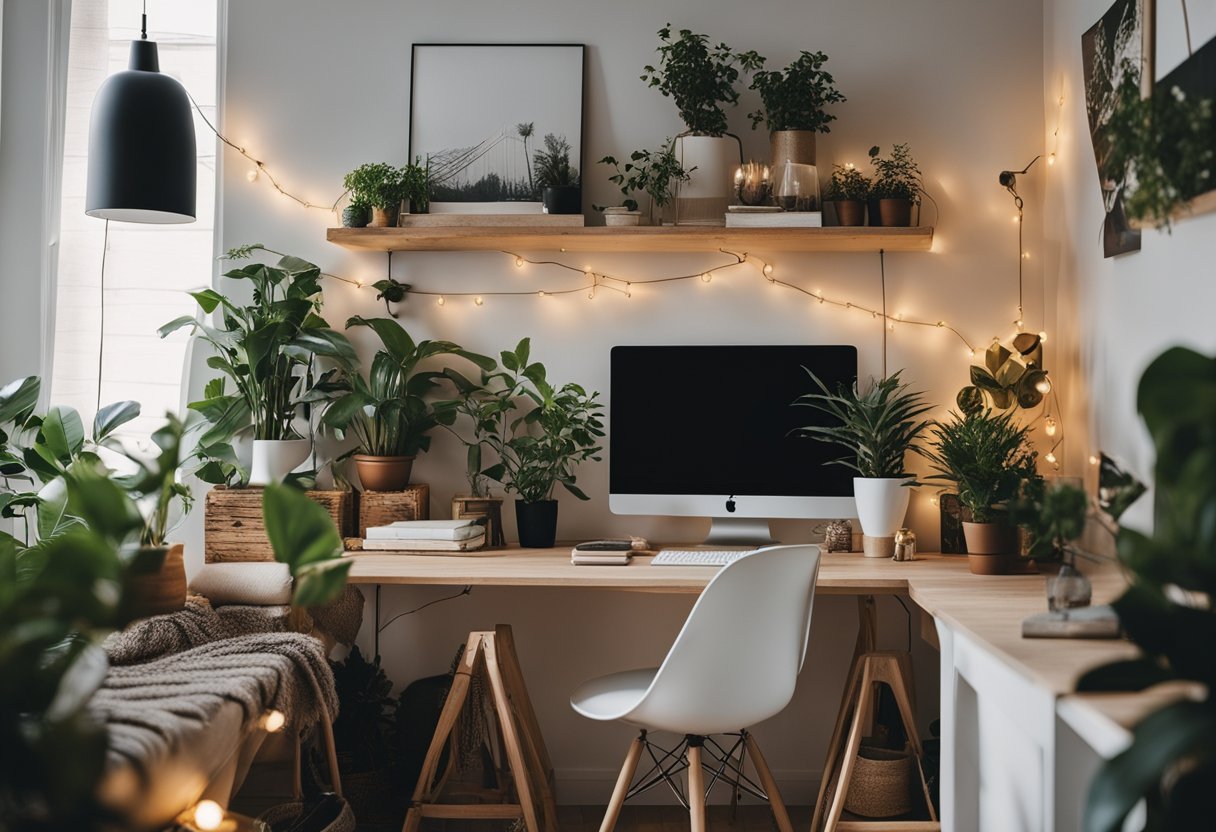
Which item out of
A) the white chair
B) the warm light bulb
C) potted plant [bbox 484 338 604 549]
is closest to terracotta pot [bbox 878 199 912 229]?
potted plant [bbox 484 338 604 549]

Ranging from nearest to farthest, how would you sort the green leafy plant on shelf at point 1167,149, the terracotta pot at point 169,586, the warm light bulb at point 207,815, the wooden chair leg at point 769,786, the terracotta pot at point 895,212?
the green leafy plant on shelf at point 1167,149 < the warm light bulb at point 207,815 < the terracotta pot at point 169,586 < the wooden chair leg at point 769,786 < the terracotta pot at point 895,212

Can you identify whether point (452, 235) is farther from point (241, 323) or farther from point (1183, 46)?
point (1183, 46)

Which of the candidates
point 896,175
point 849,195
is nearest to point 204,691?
point 849,195

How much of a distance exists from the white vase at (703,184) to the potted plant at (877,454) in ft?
1.81

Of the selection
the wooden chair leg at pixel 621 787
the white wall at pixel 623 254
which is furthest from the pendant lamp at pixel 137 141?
the wooden chair leg at pixel 621 787

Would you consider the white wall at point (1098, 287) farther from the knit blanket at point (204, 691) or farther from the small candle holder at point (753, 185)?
the knit blanket at point (204, 691)

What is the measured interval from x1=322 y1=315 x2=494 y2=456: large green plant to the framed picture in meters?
0.41

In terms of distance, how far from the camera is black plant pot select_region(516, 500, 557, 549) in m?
2.91

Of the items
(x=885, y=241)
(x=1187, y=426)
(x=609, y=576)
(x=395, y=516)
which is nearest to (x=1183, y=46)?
(x=885, y=241)

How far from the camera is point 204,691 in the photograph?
1838 millimetres

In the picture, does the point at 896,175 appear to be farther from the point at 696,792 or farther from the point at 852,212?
the point at 696,792

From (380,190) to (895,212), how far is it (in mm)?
1461

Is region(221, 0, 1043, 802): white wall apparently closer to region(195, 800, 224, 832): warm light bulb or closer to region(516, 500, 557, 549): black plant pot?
region(516, 500, 557, 549): black plant pot

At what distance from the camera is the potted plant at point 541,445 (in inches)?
113
